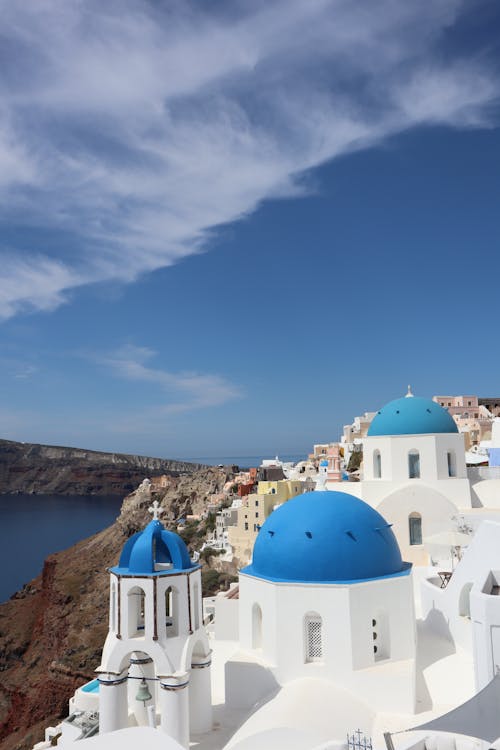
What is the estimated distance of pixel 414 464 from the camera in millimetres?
17031

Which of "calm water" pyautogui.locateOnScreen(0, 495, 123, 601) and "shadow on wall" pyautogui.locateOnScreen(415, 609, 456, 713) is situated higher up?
"shadow on wall" pyautogui.locateOnScreen(415, 609, 456, 713)

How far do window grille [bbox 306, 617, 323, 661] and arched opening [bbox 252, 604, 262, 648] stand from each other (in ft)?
3.41

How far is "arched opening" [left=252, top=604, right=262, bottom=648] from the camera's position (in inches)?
399

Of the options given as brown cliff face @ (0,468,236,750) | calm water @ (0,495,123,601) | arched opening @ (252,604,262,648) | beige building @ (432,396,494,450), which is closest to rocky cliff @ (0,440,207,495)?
calm water @ (0,495,123,601)

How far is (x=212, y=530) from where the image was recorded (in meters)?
45.6

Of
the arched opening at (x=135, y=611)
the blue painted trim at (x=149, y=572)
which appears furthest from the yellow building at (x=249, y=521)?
the blue painted trim at (x=149, y=572)

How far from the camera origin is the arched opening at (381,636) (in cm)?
965

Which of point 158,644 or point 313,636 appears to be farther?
point 313,636

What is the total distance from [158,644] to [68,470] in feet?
490

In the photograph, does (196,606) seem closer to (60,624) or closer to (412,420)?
(412,420)

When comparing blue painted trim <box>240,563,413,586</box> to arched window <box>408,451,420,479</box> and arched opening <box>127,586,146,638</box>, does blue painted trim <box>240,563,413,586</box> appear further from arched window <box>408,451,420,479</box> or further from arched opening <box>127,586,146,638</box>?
arched window <box>408,451,420,479</box>

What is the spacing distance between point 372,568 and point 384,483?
735 cm

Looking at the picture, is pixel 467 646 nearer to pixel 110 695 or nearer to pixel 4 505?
pixel 110 695

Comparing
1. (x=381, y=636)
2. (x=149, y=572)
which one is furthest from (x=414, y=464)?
(x=149, y=572)
